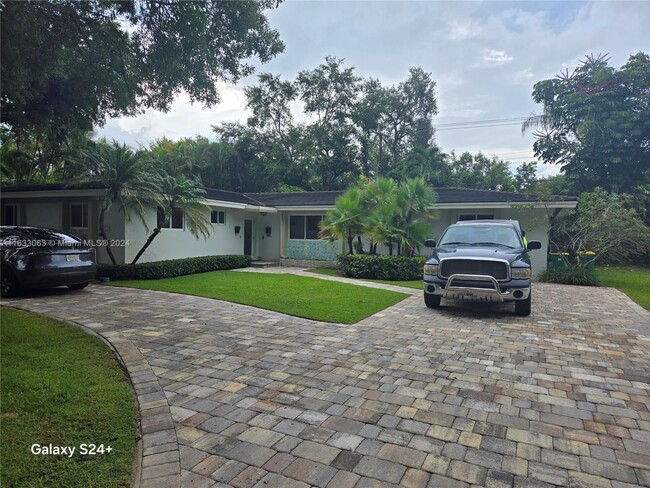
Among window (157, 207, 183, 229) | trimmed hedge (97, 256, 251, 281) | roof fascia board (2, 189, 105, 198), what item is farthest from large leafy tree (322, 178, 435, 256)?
roof fascia board (2, 189, 105, 198)

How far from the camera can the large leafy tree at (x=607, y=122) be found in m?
20.9

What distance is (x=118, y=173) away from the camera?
11.4 metres

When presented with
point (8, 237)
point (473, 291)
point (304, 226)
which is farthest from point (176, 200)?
point (473, 291)

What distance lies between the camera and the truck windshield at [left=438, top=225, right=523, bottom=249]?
8.29 m

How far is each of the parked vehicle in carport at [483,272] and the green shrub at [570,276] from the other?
591 centimetres

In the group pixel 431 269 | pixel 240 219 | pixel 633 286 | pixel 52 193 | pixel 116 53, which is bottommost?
pixel 633 286

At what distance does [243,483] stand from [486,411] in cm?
212

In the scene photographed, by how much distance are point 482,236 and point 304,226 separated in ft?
36.1

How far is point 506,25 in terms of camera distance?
10.3m

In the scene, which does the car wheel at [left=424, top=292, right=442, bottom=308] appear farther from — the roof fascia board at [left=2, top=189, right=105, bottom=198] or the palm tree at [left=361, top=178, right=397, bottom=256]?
the roof fascia board at [left=2, top=189, right=105, bottom=198]

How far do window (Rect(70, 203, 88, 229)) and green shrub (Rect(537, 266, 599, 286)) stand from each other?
51.2 ft

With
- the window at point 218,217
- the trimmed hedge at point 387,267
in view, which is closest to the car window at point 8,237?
the window at point 218,217

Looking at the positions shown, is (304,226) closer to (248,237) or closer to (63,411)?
(248,237)

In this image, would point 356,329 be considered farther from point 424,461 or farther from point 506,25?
point 506,25
